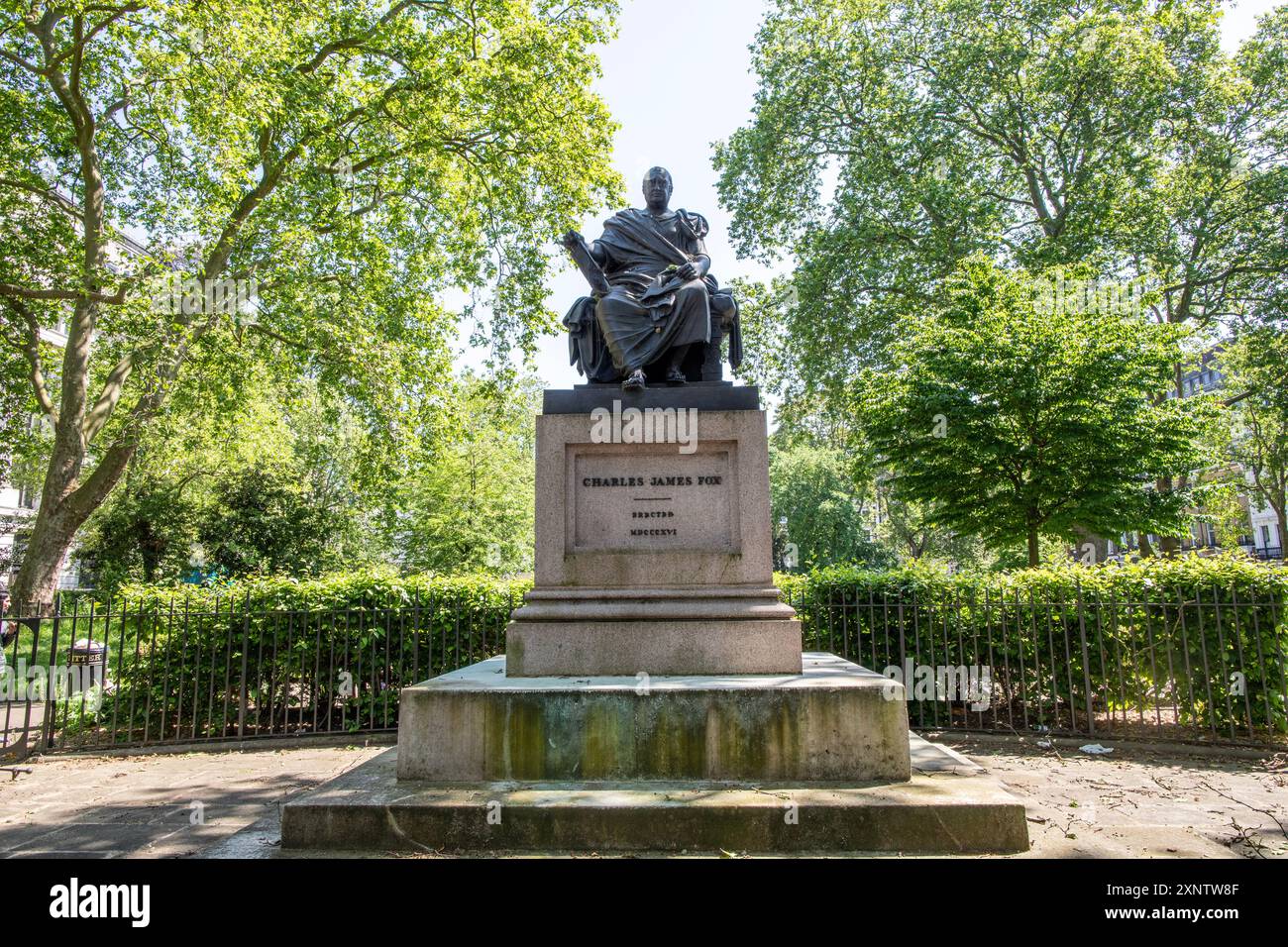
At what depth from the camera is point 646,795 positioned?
422cm

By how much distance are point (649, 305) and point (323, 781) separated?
5.20 metres

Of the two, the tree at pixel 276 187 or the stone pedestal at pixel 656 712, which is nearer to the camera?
the stone pedestal at pixel 656 712

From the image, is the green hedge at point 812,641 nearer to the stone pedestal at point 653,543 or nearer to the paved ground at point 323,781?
→ the paved ground at point 323,781

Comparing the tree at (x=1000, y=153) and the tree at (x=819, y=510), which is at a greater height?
the tree at (x=1000, y=153)

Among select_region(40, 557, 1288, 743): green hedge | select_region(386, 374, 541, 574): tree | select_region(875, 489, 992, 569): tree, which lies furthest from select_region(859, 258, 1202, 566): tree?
select_region(875, 489, 992, 569): tree

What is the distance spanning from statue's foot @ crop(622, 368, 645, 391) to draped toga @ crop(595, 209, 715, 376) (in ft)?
0.44

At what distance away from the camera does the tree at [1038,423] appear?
505 inches

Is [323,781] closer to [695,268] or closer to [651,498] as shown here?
[651,498]

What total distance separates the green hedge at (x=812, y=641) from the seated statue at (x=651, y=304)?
15.6ft

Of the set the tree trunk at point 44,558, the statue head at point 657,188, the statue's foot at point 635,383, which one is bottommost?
the tree trunk at point 44,558

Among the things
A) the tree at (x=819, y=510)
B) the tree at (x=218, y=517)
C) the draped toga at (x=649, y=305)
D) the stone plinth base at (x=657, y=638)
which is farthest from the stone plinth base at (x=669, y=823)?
the tree at (x=819, y=510)

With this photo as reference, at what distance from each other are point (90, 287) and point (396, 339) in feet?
18.5

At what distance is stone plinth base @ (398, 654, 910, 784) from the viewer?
14.8ft

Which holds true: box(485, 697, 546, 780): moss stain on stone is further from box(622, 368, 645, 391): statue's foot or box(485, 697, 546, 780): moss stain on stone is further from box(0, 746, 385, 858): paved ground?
box(622, 368, 645, 391): statue's foot
